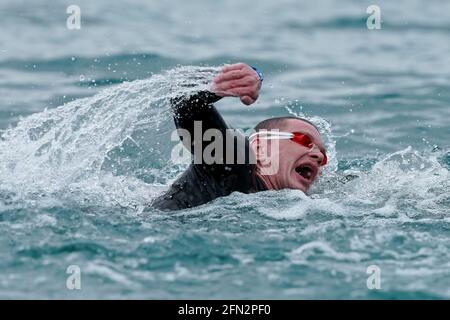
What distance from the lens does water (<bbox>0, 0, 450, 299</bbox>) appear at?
567 cm

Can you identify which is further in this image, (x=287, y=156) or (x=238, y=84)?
(x=287, y=156)

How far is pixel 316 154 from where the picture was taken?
24.5ft

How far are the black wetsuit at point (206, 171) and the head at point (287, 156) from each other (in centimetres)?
17

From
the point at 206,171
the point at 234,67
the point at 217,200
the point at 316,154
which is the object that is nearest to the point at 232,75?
the point at 234,67

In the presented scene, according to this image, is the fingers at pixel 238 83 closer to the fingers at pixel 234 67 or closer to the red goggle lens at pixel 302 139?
the fingers at pixel 234 67

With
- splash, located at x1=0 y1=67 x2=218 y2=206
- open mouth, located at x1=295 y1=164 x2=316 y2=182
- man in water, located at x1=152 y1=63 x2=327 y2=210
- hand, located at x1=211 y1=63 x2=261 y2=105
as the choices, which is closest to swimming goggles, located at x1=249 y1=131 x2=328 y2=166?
man in water, located at x1=152 y1=63 x2=327 y2=210

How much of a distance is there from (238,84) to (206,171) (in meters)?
0.79

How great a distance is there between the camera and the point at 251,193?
23.2 ft

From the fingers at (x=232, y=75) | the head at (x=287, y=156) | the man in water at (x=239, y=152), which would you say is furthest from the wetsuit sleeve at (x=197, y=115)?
the head at (x=287, y=156)

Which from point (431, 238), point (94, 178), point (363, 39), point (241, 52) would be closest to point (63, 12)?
point (241, 52)

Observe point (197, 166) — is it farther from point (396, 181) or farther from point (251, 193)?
point (396, 181)

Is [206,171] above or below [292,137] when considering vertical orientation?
below

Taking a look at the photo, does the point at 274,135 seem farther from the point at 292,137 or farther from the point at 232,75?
the point at 232,75

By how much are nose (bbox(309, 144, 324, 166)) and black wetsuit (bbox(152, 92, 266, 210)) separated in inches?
19.9
